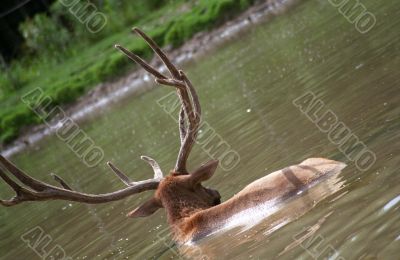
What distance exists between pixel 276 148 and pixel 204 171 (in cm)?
245

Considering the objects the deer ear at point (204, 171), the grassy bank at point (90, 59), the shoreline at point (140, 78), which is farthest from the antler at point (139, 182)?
the grassy bank at point (90, 59)

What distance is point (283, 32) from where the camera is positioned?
20922 millimetres

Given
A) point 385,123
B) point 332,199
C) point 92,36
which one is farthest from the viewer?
point 92,36

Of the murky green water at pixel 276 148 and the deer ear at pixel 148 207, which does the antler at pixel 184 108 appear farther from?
the murky green water at pixel 276 148

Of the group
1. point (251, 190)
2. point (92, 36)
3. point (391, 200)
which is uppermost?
point (92, 36)

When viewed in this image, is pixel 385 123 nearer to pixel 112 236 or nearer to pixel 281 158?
pixel 281 158

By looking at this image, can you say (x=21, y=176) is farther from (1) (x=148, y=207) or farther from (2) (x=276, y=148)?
(2) (x=276, y=148)

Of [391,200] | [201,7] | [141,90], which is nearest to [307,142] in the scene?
[391,200]

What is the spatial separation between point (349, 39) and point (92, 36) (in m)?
27.1

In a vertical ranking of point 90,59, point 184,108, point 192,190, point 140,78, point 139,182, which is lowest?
point 192,190

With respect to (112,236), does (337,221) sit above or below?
below

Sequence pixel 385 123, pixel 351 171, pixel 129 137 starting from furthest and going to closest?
1. pixel 129 137
2. pixel 385 123
3. pixel 351 171

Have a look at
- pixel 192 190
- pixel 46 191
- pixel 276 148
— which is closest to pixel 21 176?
pixel 46 191

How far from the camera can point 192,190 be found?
25.3 ft
